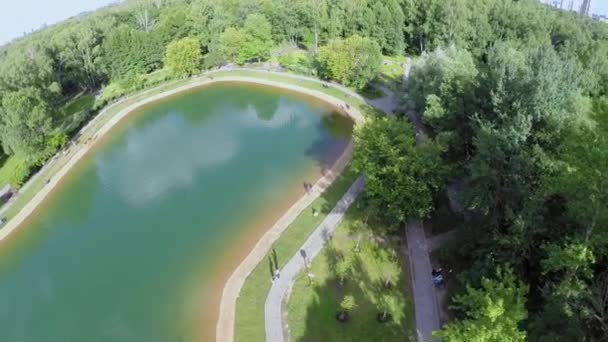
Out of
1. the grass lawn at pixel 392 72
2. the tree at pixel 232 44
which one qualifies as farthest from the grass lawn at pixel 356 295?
the tree at pixel 232 44

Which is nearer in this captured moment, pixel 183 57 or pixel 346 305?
pixel 346 305

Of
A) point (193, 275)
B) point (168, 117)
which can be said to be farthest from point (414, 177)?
point (168, 117)

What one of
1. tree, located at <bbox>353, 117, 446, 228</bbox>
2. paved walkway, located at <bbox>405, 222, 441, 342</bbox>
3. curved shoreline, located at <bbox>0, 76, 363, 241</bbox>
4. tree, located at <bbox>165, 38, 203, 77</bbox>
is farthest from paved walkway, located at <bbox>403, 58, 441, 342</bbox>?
tree, located at <bbox>165, 38, 203, 77</bbox>

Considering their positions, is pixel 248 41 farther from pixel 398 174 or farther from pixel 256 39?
pixel 398 174

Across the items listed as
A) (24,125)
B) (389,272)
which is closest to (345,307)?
(389,272)

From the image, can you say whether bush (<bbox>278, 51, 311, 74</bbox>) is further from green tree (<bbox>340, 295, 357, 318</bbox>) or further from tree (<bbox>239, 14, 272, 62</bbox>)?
green tree (<bbox>340, 295, 357, 318</bbox>)

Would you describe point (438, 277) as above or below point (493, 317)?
below

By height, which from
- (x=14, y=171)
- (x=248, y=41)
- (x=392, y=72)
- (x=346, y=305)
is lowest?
(x=346, y=305)

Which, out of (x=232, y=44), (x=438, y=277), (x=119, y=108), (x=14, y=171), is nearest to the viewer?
(x=438, y=277)
